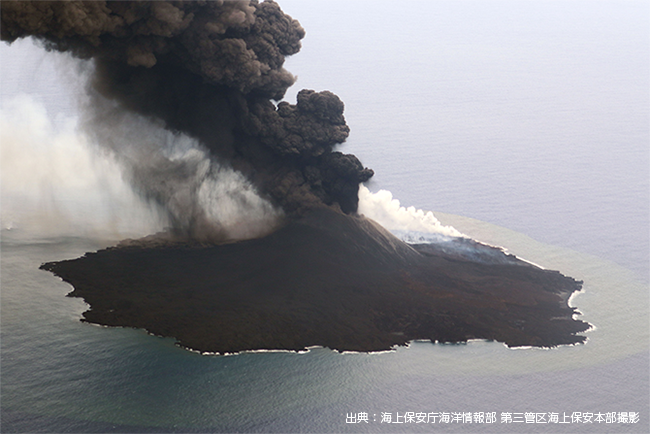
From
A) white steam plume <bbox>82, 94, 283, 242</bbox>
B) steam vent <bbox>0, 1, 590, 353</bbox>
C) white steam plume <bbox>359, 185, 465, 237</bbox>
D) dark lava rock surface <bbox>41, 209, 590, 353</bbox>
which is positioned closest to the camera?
dark lava rock surface <bbox>41, 209, 590, 353</bbox>

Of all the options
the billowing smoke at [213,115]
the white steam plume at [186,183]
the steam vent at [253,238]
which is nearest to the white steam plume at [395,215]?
the billowing smoke at [213,115]

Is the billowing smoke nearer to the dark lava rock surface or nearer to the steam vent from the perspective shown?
the steam vent

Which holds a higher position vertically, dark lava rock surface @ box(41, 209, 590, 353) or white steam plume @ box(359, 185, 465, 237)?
white steam plume @ box(359, 185, 465, 237)

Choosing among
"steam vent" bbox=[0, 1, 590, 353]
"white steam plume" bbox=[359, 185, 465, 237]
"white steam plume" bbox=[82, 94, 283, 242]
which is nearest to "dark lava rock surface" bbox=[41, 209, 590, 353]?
"steam vent" bbox=[0, 1, 590, 353]

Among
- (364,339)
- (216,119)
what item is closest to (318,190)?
(216,119)

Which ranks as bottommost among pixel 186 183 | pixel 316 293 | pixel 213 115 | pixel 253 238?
pixel 316 293

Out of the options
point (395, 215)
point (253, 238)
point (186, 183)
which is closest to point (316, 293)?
point (253, 238)

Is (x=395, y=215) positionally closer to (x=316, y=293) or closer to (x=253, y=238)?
(x=253, y=238)
